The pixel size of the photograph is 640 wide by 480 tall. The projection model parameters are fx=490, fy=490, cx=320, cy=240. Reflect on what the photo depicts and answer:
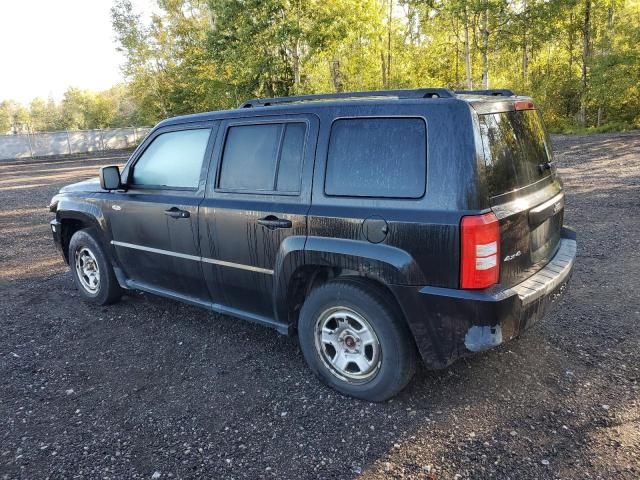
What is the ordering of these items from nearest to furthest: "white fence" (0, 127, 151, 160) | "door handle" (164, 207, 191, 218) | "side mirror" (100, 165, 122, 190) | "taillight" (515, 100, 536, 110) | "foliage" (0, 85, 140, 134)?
"taillight" (515, 100, 536, 110) < "door handle" (164, 207, 191, 218) < "side mirror" (100, 165, 122, 190) < "white fence" (0, 127, 151, 160) < "foliage" (0, 85, 140, 134)

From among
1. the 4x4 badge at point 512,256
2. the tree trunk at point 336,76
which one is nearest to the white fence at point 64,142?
the tree trunk at point 336,76

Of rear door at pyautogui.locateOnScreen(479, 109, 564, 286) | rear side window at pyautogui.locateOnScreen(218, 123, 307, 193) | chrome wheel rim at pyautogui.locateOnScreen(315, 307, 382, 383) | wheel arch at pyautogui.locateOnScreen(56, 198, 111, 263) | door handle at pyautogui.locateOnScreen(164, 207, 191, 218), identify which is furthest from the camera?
wheel arch at pyautogui.locateOnScreen(56, 198, 111, 263)

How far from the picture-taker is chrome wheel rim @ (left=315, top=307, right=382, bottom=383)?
305 centimetres

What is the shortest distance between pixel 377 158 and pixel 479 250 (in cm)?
82

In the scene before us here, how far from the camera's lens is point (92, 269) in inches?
201

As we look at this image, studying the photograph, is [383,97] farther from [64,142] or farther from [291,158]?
[64,142]

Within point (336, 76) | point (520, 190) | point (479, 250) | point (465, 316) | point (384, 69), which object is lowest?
point (465, 316)

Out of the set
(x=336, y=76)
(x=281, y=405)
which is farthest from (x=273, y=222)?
(x=336, y=76)

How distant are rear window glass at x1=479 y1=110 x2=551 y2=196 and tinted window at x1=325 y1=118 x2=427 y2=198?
1.23ft

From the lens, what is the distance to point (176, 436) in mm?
2908

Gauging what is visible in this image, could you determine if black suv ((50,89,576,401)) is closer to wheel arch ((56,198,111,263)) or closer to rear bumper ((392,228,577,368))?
rear bumper ((392,228,577,368))

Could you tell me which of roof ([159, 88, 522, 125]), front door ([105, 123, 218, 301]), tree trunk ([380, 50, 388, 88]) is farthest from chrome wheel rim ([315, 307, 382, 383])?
tree trunk ([380, 50, 388, 88])

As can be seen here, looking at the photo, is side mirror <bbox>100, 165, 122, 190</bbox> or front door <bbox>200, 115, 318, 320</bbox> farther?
side mirror <bbox>100, 165, 122, 190</bbox>

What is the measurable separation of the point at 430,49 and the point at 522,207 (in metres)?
34.3
